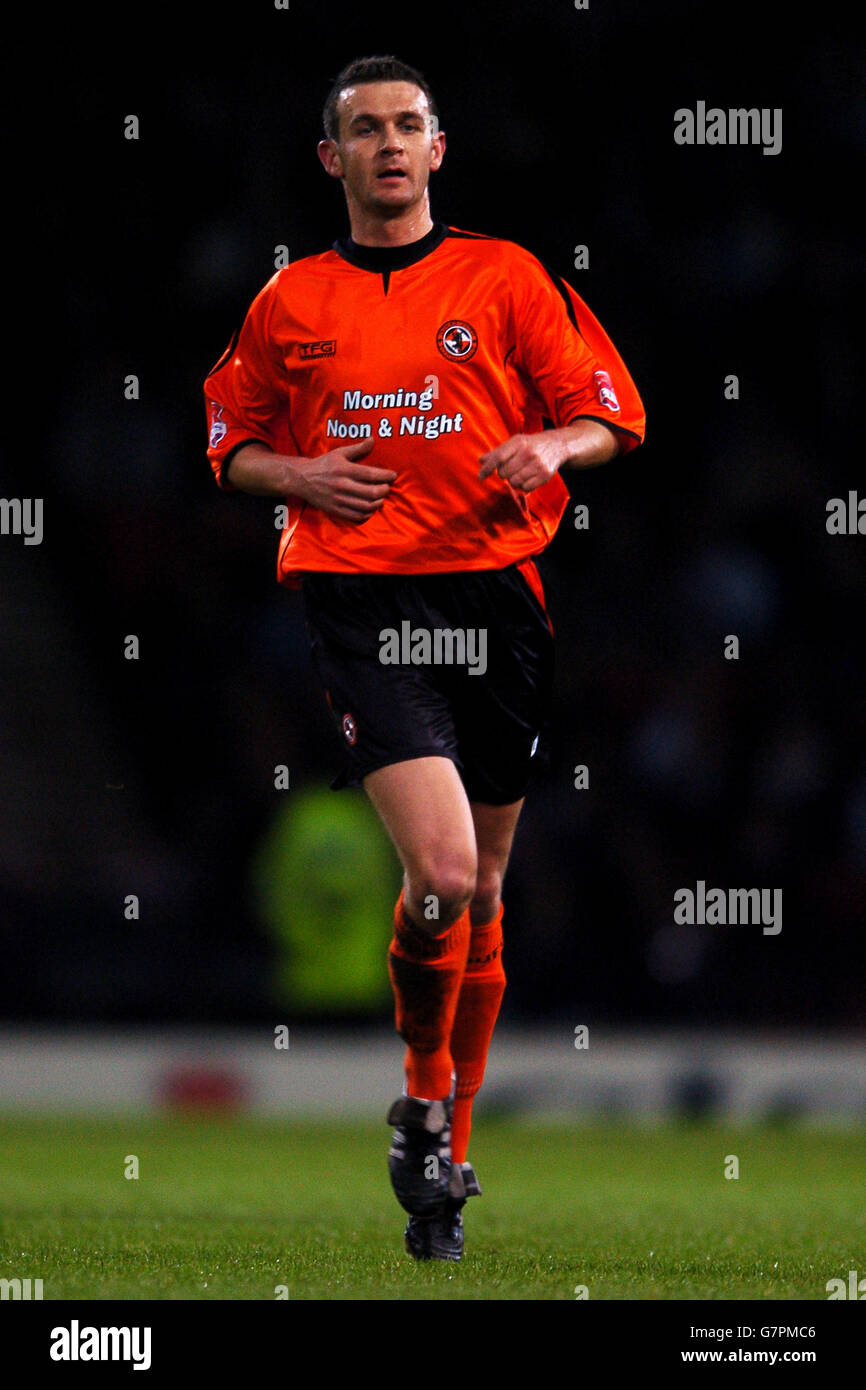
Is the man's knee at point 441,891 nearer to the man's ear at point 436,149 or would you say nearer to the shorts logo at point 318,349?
the shorts logo at point 318,349

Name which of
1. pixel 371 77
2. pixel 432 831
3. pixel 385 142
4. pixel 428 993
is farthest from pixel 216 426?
pixel 428 993

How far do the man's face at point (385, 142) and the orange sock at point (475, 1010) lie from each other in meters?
1.90

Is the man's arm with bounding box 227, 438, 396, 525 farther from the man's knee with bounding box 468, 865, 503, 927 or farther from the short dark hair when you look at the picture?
the man's knee with bounding box 468, 865, 503, 927

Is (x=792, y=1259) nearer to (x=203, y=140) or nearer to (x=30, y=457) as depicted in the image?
(x=30, y=457)

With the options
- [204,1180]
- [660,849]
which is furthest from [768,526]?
[204,1180]

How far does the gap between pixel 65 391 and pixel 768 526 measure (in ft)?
16.6

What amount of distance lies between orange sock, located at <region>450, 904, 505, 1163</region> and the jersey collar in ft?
5.66

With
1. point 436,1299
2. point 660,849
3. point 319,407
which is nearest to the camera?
point 436,1299

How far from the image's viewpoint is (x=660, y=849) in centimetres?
1151

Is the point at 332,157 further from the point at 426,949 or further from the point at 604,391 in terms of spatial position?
the point at 426,949

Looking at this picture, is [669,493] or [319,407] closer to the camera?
[319,407]

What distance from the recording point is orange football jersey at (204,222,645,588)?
4.96m

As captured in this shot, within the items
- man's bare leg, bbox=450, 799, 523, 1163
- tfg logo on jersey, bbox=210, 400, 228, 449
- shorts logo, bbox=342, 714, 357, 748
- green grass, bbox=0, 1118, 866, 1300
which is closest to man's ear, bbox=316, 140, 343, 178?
tfg logo on jersey, bbox=210, 400, 228, 449

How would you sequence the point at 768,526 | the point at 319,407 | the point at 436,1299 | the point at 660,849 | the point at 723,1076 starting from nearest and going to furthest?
the point at 436,1299 → the point at 319,407 → the point at 723,1076 → the point at 660,849 → the point at 768,526
